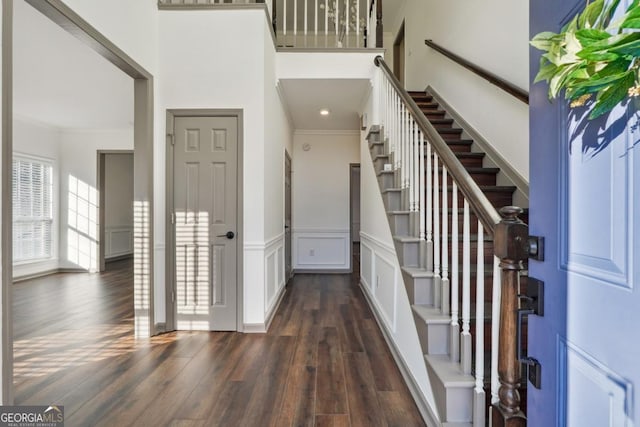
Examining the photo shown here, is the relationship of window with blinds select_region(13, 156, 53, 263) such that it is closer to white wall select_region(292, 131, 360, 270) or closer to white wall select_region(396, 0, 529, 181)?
white wall select_region(292, 131, 360, 270)

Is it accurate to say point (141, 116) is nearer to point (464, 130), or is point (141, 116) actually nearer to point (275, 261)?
point (275, 261)

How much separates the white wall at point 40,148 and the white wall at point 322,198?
441 cm

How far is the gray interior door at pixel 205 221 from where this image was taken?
3080 millimetres

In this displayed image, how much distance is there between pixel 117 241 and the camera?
7219mm

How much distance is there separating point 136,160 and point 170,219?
62 centimetres

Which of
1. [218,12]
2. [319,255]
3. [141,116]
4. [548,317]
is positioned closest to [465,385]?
[548,317]

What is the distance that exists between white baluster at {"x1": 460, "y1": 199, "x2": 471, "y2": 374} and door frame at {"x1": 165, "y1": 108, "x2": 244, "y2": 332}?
212 cm

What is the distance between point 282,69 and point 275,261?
7.68ft

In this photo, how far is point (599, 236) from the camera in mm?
665

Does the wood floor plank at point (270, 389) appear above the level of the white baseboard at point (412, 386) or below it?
below

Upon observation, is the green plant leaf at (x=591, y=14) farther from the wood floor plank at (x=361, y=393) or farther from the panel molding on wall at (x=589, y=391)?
the wood floor plank at (x=361, y=393)

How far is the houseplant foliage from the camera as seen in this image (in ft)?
1.83

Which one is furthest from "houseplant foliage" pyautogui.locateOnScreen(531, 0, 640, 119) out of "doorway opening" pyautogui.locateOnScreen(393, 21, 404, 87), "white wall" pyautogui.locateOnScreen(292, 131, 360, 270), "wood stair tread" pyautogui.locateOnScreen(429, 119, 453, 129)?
"doorway opening" pyautogui.locateOnScreen(393, 21, 404, 87)

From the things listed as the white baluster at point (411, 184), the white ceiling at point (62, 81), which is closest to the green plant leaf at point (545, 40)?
the white baluster at point (411, 184)
